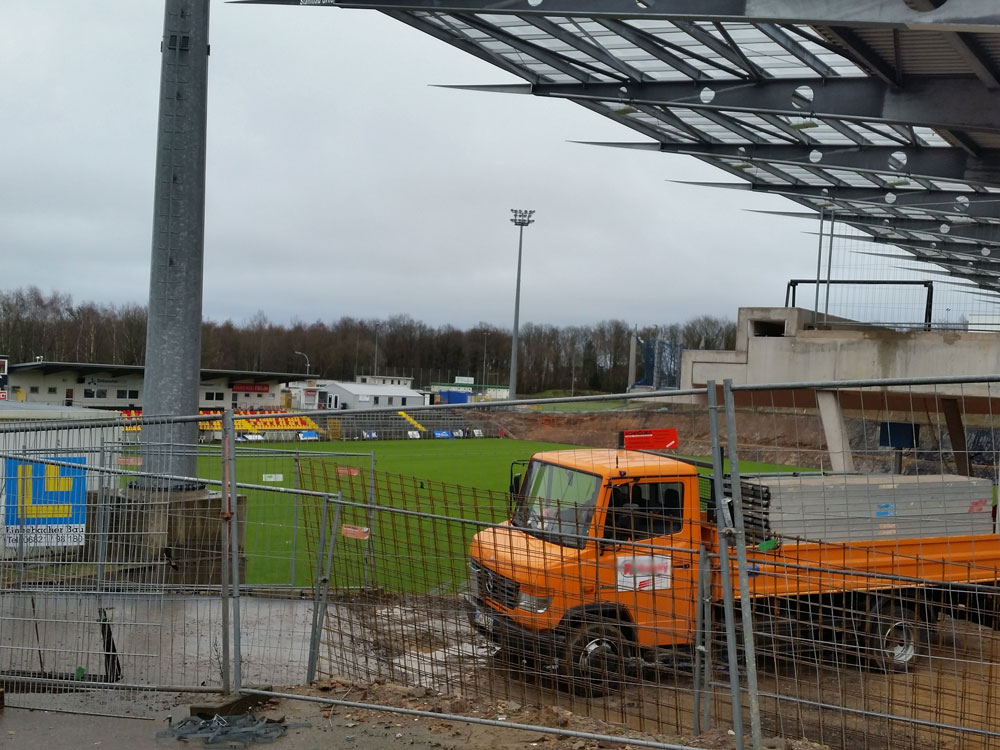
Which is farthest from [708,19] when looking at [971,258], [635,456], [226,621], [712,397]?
[971,258]

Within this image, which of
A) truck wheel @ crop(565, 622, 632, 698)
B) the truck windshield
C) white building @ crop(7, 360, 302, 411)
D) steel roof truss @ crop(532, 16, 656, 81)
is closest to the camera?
truck wheel @ crop(565, 622, 632, 698)

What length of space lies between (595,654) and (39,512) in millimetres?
5203

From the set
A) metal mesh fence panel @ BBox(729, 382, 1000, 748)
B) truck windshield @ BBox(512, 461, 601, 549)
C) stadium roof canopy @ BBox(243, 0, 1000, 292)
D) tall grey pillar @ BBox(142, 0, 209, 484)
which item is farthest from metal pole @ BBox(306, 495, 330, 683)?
stadium roof canopy @ BBox(243, 0, 1000, 292)

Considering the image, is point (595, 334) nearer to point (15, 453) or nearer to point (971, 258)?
point (971, 258)

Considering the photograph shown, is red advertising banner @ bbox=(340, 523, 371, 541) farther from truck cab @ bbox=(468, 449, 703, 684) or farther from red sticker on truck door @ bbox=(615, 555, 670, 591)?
red sticker on truck door @ bbox=(615, 555, 670, 591)

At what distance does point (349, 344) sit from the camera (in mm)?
135875

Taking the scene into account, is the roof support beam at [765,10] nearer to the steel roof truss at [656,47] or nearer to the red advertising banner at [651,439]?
the steel roof truss at [656,47]

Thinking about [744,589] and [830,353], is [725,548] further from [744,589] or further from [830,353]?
[830,353]

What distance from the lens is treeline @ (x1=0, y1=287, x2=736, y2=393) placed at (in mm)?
88188

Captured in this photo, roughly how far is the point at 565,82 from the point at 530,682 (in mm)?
15769

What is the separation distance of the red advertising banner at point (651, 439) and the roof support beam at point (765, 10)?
6909mm

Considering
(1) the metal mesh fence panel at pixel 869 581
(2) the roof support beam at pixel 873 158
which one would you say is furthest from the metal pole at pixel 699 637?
(2) the roof support beam at pixel 873 158

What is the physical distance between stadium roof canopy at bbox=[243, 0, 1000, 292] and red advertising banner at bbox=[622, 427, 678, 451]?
691 cm

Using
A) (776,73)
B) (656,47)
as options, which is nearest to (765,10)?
(656,47)
